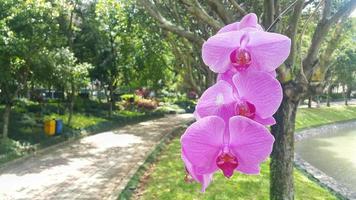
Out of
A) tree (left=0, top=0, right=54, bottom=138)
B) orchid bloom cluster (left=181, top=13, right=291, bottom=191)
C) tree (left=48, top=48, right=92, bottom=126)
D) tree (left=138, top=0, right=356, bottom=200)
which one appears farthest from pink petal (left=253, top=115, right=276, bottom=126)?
tree (left=48, top=48, right=92, bottom=126)

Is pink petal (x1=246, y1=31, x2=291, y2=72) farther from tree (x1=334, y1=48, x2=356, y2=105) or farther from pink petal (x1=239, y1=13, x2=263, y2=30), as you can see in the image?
tree (x1=334, y1=48, x2=356, y2=105)

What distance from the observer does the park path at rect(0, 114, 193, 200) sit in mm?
8523

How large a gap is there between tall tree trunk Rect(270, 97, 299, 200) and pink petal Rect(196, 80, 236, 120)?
4.40m

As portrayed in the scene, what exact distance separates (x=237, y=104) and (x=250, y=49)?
6 centimetres

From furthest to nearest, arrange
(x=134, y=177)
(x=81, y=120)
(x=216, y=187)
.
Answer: (x=81, y=120) < (x=134, y=177) < (x=216, y=187)

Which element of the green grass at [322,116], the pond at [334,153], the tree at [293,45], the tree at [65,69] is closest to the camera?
the tree at [293,45]

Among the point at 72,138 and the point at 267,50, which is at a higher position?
the point at 267,50

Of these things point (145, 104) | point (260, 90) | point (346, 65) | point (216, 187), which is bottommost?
point (216, 187)

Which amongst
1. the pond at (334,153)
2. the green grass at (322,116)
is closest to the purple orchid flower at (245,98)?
the pond at (334,153)

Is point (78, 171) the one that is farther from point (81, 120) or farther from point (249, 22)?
point (249, 22)

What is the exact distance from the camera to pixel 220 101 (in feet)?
1.69

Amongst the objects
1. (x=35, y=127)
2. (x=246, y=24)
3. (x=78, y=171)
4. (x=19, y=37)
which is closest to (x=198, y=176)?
(x=246, y=24)

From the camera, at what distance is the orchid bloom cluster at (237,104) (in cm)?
48

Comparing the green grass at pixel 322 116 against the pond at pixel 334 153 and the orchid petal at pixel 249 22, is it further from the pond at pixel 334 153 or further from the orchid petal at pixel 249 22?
the orchid petal at pixel 249 22
